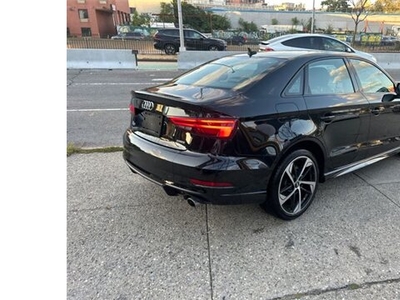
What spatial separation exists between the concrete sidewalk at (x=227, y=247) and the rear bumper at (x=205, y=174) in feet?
1.38

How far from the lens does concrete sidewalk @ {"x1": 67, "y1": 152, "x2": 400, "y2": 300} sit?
2.08m

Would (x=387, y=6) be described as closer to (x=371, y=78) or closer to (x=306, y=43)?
(x=306, y=43)

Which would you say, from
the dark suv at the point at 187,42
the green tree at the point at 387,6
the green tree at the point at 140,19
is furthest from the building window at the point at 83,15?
the green tree at the point at 387,6

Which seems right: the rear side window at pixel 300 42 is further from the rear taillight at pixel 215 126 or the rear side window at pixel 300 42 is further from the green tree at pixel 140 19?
the green tree at pixel 140 19

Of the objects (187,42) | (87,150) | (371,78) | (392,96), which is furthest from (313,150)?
(187,42)

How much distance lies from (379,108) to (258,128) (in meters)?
1.96

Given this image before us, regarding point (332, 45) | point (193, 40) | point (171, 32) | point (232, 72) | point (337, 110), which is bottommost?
point (337, 110)

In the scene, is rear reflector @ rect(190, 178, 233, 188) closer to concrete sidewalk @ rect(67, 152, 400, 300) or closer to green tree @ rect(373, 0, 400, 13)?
concrete sidewalk @ rect(67, 152, 400, 300)

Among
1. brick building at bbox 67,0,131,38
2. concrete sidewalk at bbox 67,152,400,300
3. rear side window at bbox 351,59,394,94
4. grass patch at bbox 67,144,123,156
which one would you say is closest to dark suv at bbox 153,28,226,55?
grass patch at bbox 67,144,123,156

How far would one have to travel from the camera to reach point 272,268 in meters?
2.25

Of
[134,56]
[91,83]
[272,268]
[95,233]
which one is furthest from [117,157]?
[134,56]

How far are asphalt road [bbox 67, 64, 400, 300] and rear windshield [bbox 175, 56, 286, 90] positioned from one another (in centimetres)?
124

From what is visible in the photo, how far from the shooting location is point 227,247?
97.6 inches
